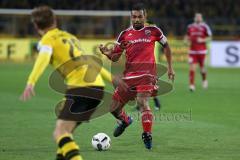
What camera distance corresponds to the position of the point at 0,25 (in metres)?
35.3

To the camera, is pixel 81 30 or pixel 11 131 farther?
pixel 81 30

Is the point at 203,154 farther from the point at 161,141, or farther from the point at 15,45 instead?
the point at 15,45

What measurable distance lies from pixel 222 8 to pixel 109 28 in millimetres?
7643

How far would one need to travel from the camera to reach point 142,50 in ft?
36.3

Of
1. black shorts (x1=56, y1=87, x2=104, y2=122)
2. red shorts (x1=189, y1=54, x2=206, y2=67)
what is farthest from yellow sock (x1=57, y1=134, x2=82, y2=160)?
red shorts (x1=189, y1=54, x2=206, y2=67)

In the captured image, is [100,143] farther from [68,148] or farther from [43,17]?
[43,17]

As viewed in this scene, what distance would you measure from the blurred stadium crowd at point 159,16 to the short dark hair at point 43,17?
2754 centimetres

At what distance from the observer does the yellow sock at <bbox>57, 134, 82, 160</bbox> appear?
7.67 meters

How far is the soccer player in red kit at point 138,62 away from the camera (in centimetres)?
1085

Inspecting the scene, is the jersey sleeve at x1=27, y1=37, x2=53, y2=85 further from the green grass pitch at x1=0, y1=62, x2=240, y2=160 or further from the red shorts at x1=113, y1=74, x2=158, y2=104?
the red shorts at x1=113, y1=74, x2=158, y2=104

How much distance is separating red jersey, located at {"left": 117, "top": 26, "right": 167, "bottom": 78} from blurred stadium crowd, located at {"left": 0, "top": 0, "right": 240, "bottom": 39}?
24446 mm

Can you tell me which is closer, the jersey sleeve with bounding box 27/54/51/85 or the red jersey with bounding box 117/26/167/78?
the jersey sleeve with bounding box 27/54/51/85

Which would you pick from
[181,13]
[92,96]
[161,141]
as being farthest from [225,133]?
[181,13]

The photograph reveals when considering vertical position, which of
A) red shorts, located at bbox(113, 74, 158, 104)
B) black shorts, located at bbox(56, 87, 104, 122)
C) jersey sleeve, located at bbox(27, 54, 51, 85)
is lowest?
red shorts, located at bbox(113, 74, 158, 104)
